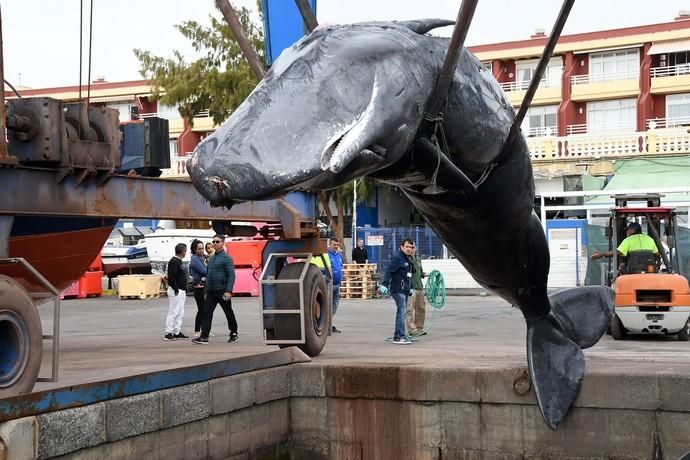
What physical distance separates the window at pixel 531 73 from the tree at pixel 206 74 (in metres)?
13.7

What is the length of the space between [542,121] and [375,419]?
3450 centimetres

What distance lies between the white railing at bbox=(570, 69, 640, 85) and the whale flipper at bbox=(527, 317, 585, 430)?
113ft

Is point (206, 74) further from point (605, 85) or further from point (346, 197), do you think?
point (605, 85)

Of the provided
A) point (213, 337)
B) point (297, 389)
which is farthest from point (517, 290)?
point (213, 337)

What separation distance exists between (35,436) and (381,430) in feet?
10.9

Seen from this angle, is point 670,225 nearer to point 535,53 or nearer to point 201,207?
point 201,207

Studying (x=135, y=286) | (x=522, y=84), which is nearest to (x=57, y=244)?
(x=135, y=286)

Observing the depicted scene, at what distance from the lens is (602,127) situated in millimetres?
40750

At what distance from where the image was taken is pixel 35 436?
22.4ft

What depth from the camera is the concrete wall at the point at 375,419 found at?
7.75 metres

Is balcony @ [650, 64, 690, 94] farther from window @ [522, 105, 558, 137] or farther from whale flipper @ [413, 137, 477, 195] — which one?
whale flipper @ [413, 137, 477, 195]

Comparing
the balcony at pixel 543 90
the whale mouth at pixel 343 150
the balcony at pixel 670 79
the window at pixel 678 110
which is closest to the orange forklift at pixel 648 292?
the whale mouth at pixel 343 150

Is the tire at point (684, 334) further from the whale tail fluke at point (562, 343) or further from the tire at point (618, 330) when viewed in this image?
the whale tail fluke at point (562, 343)

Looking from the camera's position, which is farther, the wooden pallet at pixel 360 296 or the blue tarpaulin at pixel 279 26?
the wooden pallet at pixel 360 296
